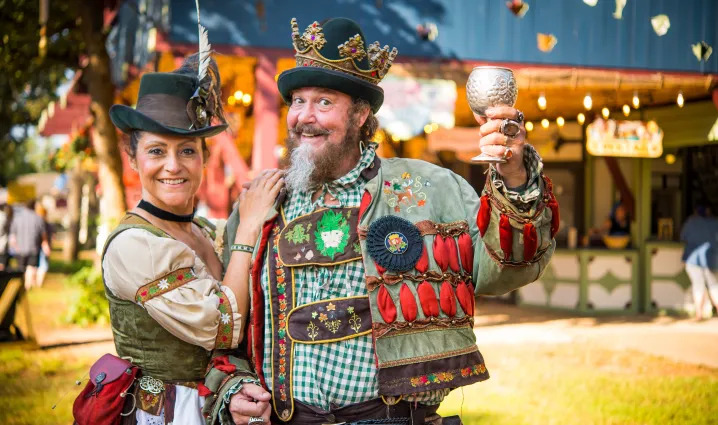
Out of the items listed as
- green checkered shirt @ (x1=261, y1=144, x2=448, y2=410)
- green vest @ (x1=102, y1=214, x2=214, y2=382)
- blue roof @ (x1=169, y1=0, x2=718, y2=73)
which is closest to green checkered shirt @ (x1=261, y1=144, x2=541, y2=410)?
green checkered shirt @ (x1=261, y1=144, x2=448, y2=410)

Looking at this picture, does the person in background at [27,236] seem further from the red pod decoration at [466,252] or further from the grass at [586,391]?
the red pod decoration at [466,252]

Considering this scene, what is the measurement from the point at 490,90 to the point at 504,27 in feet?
27.5

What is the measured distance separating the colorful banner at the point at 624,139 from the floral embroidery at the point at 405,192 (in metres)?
8.63

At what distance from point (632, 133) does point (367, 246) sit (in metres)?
9.29

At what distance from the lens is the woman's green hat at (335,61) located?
2.59 m

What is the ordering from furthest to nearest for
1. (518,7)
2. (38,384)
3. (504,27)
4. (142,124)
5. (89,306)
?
(89,306)
(504,27)
(518,7)
(38,384)
(142,124)

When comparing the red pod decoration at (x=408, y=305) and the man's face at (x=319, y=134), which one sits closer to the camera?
the red pod decoration at (x=408, y=305)

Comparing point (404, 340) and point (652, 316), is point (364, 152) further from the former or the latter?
point (652, 316)

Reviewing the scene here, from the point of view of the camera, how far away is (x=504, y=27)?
998 centimetres

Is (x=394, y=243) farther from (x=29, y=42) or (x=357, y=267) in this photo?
(x=29, y=42)

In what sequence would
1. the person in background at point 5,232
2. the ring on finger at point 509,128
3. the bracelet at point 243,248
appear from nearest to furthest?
the ring on finger at point 509,128 → the bracelet at point 243,248 → the person in background at point 5,232

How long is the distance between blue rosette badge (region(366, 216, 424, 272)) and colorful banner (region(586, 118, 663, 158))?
8786 mm

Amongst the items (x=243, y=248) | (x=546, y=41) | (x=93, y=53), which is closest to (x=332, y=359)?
(x=243, y=248)

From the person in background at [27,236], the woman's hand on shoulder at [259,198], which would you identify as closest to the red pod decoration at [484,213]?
the woman's hand on shoulder at [259,198]
